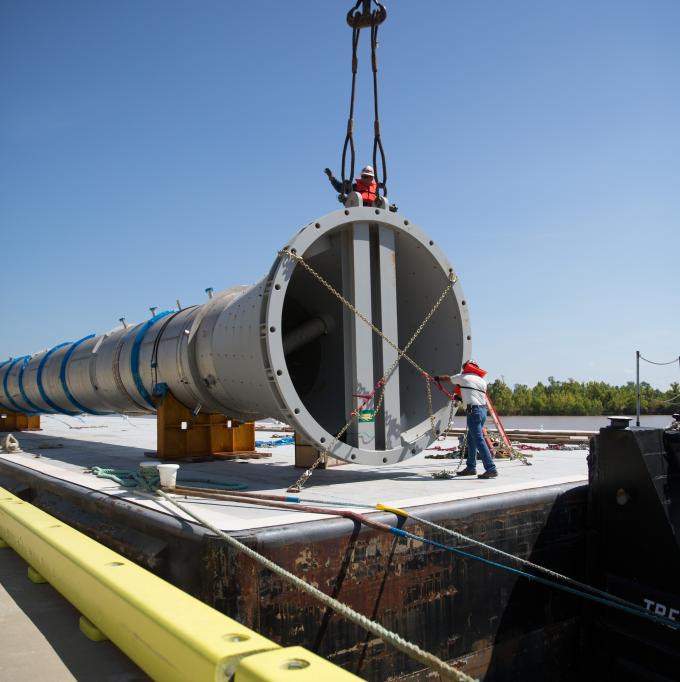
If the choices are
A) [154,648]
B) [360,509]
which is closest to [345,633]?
[360,509]

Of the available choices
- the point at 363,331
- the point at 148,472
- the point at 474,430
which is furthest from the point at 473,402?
the point at 148,472

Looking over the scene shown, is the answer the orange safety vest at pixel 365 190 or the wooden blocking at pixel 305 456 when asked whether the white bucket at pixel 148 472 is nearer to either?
the wooden blocking at pixel 305 456

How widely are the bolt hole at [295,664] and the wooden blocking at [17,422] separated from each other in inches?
551

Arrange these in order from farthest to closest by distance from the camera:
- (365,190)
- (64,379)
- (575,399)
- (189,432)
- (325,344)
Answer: (575,399)
(64,379)
(189,432)
(325,344)
(365,190)

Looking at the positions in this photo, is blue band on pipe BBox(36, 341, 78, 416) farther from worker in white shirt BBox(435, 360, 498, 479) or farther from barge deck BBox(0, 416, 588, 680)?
worker in white shirt BBox(435, 360, 498, 479)

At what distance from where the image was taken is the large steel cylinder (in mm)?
5793

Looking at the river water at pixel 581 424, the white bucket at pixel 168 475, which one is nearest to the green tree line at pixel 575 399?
the river water at pixel 581 424

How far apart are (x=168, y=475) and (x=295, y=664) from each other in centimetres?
340

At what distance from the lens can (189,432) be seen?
26.5 feet

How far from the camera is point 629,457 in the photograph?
5020 millimetres

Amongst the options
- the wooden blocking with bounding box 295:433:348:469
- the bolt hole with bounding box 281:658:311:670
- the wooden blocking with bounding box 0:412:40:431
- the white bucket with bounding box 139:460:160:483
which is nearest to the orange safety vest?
the wooden blocking with bounding box 295:433:348:469

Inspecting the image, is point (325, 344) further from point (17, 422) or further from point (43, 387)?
point (17, 422)

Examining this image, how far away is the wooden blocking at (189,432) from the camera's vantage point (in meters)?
7.87

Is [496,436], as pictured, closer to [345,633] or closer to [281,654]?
[345,633]
